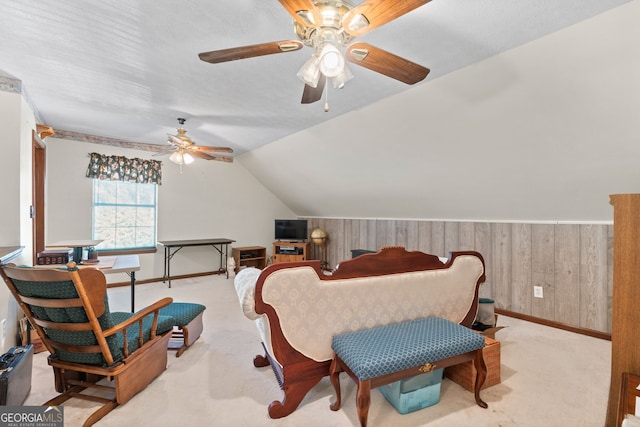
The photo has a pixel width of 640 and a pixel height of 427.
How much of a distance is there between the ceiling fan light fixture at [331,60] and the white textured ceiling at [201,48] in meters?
0.58

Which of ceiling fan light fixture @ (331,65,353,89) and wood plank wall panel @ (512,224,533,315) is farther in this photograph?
wood plank wall panel @ (512,224,533,315)

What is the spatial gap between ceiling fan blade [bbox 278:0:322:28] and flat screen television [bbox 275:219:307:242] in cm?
502

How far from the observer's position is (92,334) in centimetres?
176

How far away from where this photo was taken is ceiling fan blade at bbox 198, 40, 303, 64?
4.73 feet

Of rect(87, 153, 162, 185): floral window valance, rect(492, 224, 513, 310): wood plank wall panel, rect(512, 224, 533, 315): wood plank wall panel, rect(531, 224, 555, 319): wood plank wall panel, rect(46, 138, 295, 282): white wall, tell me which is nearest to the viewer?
rect(531, 224, 555, 319): wood plank wall panel

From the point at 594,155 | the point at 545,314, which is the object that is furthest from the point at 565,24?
the point at 545,314

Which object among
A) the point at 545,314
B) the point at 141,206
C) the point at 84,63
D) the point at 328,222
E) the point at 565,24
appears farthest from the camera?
the point at 328,222

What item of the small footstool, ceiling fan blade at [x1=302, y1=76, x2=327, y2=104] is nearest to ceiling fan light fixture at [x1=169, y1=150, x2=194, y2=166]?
the small footstool

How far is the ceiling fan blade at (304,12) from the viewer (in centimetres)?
118

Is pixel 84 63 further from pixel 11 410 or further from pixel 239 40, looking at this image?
pixel 11 410

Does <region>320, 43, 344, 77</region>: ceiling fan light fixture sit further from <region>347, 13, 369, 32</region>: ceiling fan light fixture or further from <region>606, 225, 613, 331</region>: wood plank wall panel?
<region>606, 225, 613, 331</region>: wood plank wall panel

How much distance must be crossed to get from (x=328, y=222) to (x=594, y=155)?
4525mm

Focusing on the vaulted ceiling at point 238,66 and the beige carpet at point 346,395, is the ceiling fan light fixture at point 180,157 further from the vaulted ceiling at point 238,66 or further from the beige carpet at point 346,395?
the beige carpet at point 346,395

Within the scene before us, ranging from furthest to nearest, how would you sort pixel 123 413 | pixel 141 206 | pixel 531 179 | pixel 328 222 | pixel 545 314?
pixel 328 222
pixel 141 206
pixel 545 314
pixel 531 179
pixel 123 413
